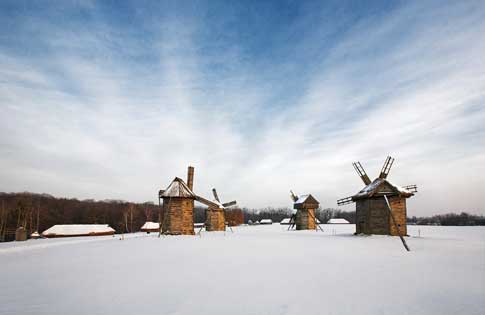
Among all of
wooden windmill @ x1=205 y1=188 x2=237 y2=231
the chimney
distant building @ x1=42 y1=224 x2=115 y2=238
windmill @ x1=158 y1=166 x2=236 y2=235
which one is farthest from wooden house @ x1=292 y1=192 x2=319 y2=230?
distant building @ x1=42 y1=224 x2=115 y2=238

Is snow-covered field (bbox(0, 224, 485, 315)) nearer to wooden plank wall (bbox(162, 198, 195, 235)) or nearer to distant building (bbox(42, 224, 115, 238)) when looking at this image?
wooden plank wall (bbox(162, 198, 195, 235))

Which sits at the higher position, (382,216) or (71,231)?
(382,216)

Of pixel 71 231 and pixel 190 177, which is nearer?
pixel 190 177

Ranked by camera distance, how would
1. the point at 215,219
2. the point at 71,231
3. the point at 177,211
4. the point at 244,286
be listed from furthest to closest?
the point at 71,231, the point at 215,219, the point at 177,211, the point at 244,286

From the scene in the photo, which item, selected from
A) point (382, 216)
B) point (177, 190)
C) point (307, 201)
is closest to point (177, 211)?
point (177, 190)

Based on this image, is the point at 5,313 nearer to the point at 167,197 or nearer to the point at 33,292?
the point at 33,292

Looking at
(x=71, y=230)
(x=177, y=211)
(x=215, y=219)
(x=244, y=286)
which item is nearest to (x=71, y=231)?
(x=71, y=230)

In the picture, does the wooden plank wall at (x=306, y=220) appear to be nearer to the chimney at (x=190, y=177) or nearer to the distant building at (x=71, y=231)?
the chimney at (x=190, y=177)

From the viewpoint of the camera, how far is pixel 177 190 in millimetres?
28828

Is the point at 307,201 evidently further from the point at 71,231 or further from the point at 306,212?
the point at 71,231

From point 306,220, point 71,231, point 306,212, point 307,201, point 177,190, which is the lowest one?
point 71,231

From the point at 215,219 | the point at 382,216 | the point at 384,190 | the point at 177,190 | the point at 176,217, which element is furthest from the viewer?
the point at 215,219

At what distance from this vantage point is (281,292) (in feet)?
23.6

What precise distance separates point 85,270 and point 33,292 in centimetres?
303
